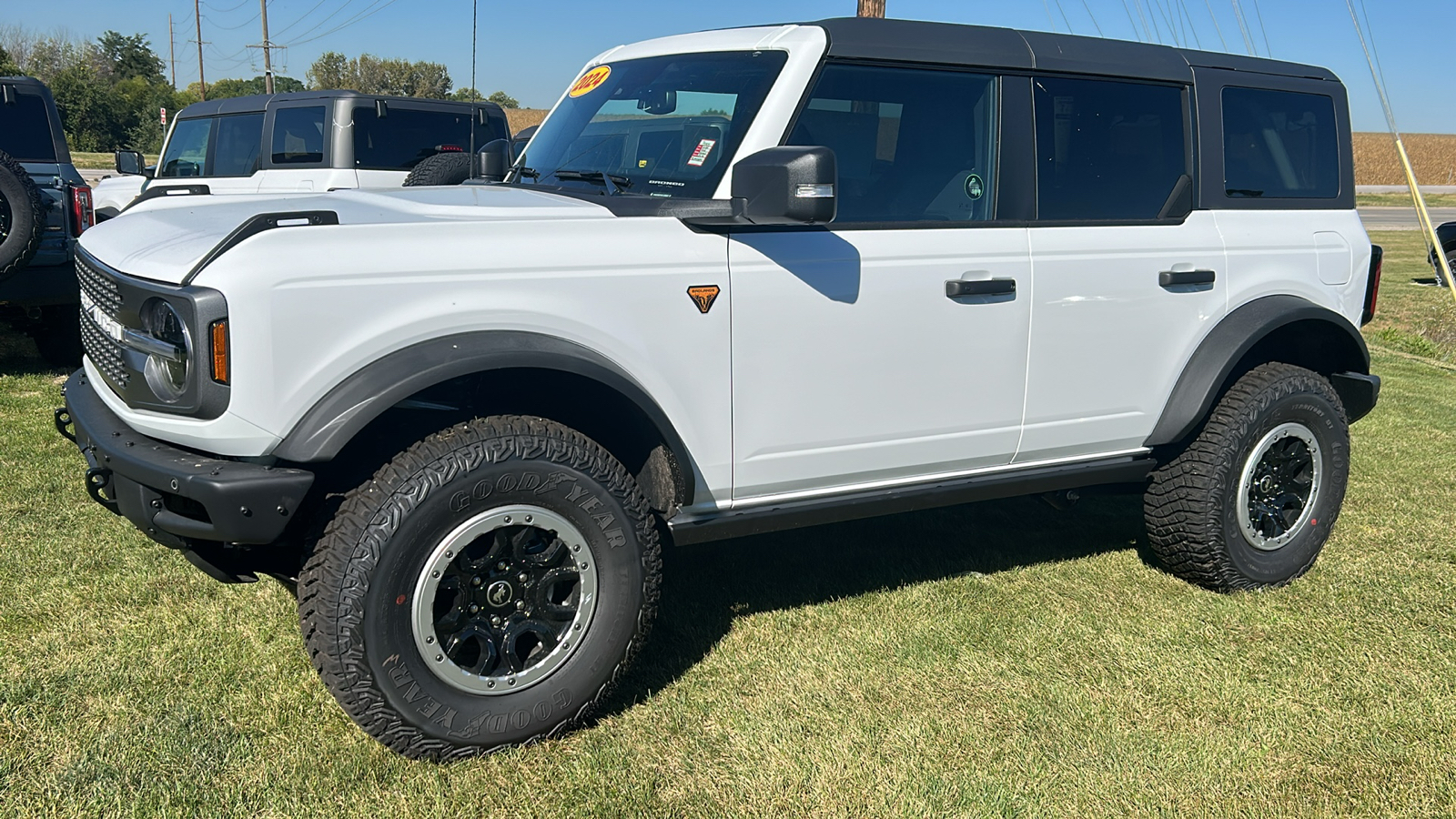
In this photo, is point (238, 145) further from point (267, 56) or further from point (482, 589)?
point (267, 56)

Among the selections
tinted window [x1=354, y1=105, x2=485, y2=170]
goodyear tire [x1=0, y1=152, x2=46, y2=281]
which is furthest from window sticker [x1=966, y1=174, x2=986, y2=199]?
tinted window [x1=354, y1=105, x2=485, y2=170]

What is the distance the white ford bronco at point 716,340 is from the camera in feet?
9.80

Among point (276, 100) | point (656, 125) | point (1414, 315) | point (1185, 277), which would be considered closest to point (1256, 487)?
point (1185, 277)

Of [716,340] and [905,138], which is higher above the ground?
[905,138]

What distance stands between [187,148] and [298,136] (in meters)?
2.17

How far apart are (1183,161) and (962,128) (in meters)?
1.05

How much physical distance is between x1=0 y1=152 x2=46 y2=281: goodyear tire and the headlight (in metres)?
5.04

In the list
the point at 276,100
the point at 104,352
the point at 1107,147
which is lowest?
the point at 104,352

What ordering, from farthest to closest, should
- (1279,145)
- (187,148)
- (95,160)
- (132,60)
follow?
(132,60) → (95,160) → (187,148) → (1279,145)

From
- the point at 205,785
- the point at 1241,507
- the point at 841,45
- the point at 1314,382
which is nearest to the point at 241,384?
A: the point at 205,785

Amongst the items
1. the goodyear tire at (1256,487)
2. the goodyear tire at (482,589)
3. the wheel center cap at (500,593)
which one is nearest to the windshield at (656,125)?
the goodyear tire at (482,589)

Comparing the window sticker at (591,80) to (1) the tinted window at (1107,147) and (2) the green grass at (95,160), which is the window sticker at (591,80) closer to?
(1) the tinted window at (1107,147)

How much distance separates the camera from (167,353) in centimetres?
297

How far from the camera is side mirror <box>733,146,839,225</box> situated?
126 inches
